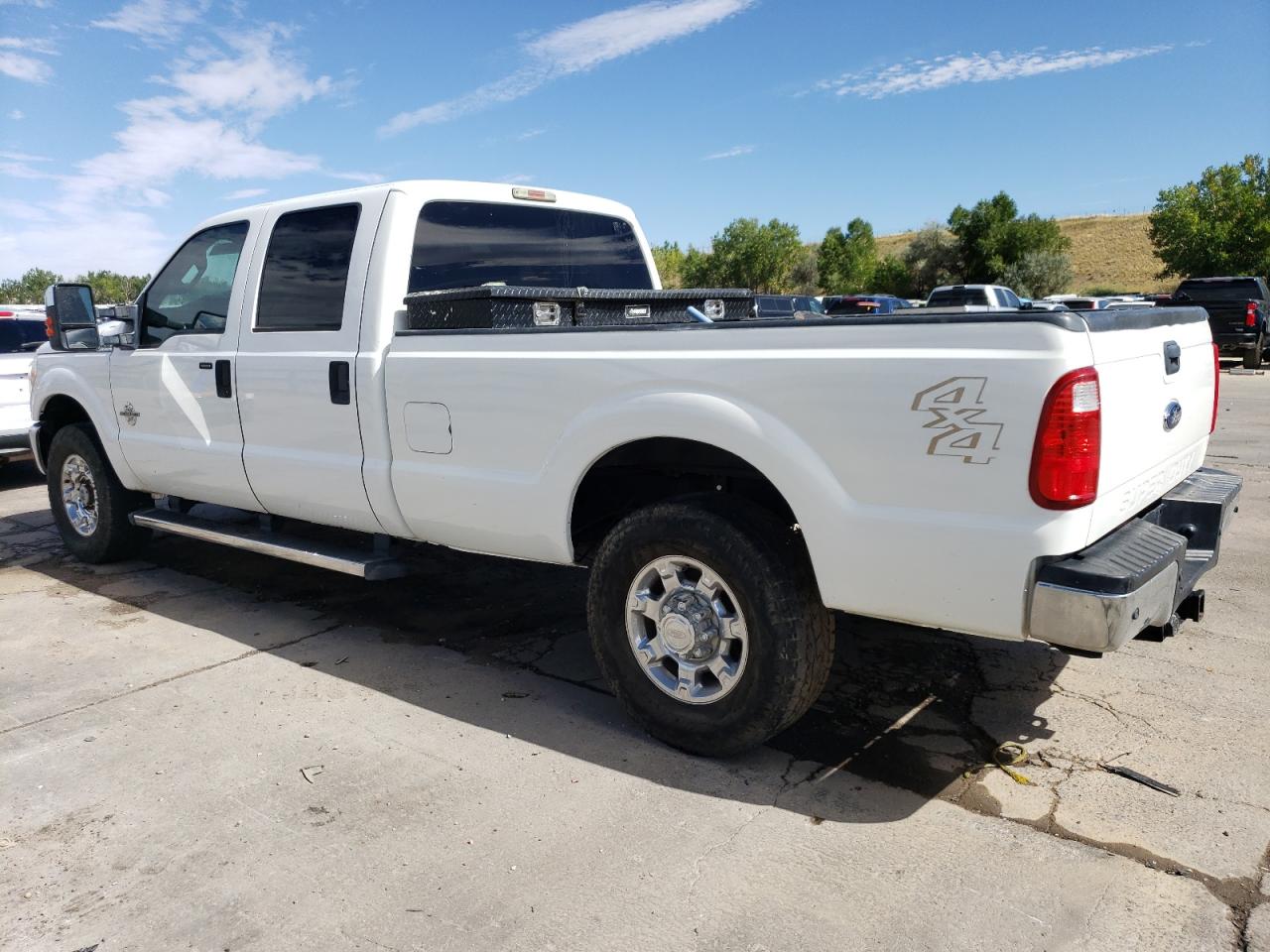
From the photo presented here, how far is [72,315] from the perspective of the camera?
5883 millimetres

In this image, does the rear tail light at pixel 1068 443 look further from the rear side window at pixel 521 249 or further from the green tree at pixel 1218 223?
the green tree at pixel 1218 223

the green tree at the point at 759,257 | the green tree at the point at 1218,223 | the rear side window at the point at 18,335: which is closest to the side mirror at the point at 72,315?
the rear side window at the point at 18,335

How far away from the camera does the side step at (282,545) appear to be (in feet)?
14.7

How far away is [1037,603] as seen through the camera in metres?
2.75

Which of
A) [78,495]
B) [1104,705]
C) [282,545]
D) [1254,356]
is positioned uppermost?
[78,495]

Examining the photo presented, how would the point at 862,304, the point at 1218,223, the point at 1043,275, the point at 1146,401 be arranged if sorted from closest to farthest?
the point at 1146,401
the point at 862,304
the point at 1218,223
the point at 1043,275

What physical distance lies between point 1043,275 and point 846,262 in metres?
21.4

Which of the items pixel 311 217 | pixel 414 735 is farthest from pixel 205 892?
pixel 311 217

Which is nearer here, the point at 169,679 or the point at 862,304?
the point at 169,679

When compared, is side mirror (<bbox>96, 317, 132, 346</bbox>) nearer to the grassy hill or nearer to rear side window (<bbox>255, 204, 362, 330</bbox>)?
rear side window (<bbox>255, 204, 362, 330</bbox>)

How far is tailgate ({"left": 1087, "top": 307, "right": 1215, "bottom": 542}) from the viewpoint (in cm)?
282

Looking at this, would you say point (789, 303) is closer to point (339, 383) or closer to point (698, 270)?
point (339, 383)

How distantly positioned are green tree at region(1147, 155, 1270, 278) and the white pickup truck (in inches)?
2091

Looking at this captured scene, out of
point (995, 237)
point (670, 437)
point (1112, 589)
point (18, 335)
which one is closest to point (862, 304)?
point (18, 335)
